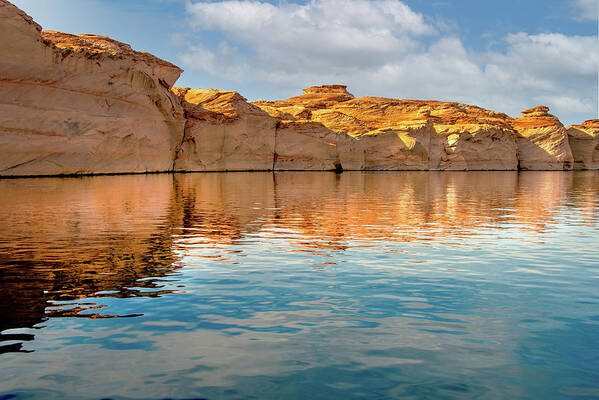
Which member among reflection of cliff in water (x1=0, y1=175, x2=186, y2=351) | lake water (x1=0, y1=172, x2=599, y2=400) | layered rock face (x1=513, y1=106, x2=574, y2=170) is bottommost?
lake water (x1=0, y1=172, x2=599, y2=400)

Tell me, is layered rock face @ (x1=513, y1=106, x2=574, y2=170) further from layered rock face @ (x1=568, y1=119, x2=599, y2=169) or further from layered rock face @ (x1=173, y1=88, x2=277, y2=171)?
layered rock face @ (x1=173, y1=88, x2=277, y2=171)

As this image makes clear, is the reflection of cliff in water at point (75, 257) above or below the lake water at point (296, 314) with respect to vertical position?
above

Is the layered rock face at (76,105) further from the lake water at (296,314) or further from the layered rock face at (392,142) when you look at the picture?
the lake water at (296,314)

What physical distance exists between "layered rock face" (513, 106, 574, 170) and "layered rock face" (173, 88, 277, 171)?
142 feet

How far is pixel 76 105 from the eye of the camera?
3766cm

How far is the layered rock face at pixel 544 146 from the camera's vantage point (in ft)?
253

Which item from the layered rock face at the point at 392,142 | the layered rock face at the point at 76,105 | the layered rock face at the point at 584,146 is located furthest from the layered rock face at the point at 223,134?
the layered rock face at the point at 584,146

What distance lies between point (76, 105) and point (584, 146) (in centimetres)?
8048

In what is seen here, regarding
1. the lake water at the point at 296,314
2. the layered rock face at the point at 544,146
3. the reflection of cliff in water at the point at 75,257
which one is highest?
the layered rock face at the point at 544,146

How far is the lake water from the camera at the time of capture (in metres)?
3.64

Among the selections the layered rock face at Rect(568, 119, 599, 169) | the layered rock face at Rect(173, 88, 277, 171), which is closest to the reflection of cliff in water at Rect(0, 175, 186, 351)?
the layered rock face at Rect(173, 88, 277, 171)

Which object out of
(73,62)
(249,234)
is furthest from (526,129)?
(249,234)

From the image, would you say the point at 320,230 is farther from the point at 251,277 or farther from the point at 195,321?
the point at 195,321

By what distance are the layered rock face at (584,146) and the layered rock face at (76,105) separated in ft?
225
